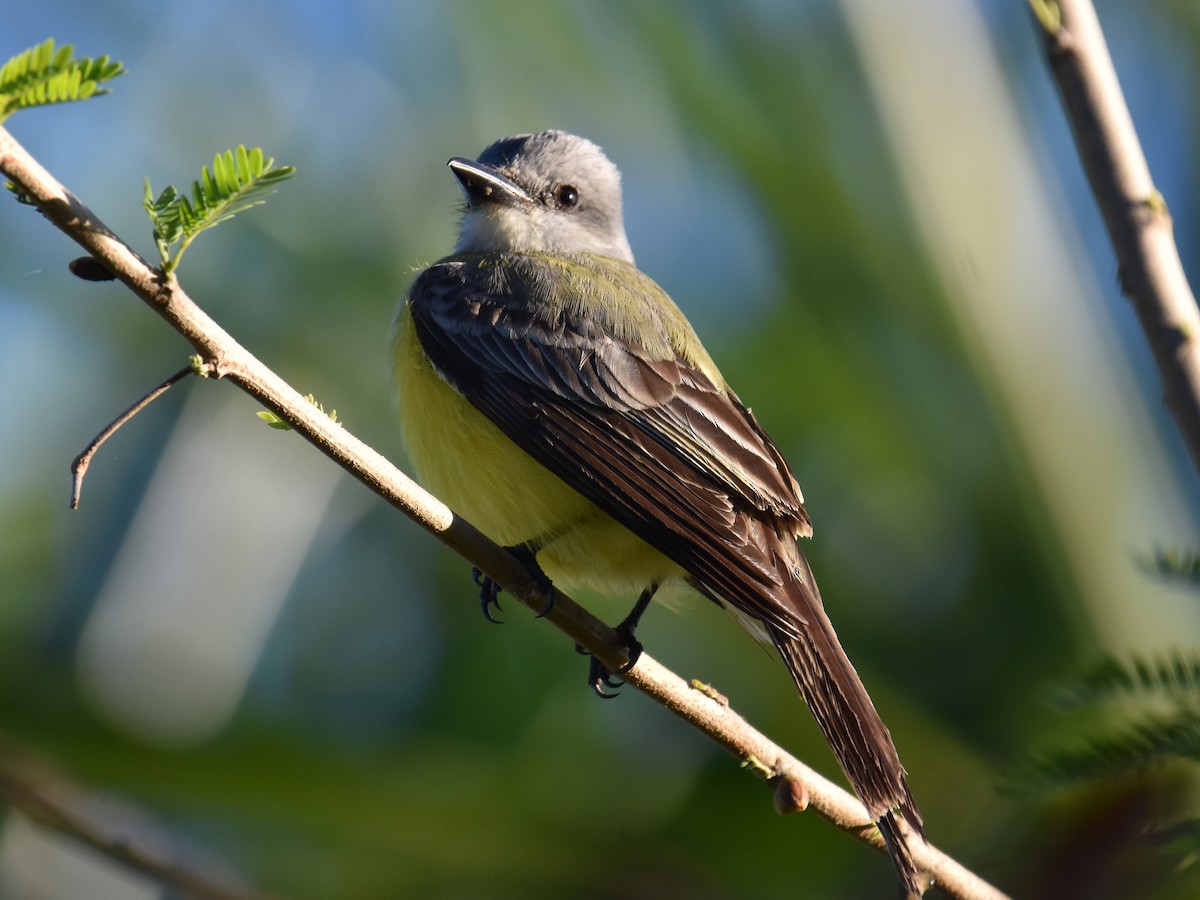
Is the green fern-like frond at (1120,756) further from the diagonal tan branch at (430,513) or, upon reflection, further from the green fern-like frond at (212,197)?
the green fern-like frond at (212,197)

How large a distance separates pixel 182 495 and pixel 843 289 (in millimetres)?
3002

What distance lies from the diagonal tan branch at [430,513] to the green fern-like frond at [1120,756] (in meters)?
0.58

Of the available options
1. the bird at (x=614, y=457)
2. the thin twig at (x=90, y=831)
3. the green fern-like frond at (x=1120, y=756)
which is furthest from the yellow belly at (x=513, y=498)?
the green fern-like frond at (x=1120, y=756)

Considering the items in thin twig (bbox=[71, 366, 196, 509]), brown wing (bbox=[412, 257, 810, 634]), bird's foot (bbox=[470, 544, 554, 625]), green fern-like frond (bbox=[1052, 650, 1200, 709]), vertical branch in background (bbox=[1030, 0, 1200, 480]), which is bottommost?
bird's foot (bbox=[470, 544, 554, 625])

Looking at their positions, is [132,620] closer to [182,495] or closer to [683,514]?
[182,495]

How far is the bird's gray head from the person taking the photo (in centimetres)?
505

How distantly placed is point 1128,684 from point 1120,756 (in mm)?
131

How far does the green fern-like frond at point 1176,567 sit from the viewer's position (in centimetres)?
227

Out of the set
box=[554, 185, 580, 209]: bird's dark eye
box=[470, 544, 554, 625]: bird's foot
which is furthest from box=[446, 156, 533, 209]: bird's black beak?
box=[470, 544, 554, 625]: bird's foot

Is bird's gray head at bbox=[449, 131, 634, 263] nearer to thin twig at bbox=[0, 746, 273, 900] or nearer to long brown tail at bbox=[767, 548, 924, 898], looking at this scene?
long brown tail at bbox=[767, 548, 924, 898]

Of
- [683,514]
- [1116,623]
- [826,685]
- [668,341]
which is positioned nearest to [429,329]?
[668,341]

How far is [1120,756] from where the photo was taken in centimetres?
235

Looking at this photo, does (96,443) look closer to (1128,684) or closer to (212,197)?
(212,197)

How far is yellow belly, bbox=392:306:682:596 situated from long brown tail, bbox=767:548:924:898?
0.51 m
